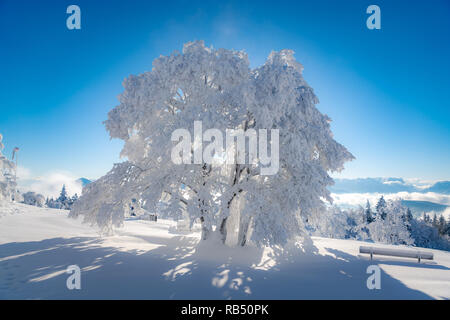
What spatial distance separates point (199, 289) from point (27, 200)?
92504 millimetres

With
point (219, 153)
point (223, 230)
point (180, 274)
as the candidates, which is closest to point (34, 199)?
point (223, 230)

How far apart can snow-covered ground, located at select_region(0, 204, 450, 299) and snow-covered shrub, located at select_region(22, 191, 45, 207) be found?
7434cm

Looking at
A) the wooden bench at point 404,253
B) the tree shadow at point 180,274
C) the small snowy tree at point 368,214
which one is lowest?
the small snowy tree at point 368,214

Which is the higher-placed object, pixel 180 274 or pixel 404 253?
pixel 180 274

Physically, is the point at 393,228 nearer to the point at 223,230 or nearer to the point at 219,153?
the point at 223,230

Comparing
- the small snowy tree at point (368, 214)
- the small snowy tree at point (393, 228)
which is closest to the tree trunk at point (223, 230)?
the small snowy tree at point (393, 228)

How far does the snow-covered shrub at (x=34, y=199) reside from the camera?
7031 cm

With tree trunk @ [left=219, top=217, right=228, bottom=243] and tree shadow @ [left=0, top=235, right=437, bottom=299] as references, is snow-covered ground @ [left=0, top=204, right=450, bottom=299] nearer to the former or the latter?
tree shadow @ [left=0, top=235, right=437, bottom=299]

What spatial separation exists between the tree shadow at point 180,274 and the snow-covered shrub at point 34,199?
77077mm

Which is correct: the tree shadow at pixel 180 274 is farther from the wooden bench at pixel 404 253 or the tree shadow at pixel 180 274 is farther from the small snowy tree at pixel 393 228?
the small snowy tree at pixel 393 228

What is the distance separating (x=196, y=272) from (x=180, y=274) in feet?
1.77

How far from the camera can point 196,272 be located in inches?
300
